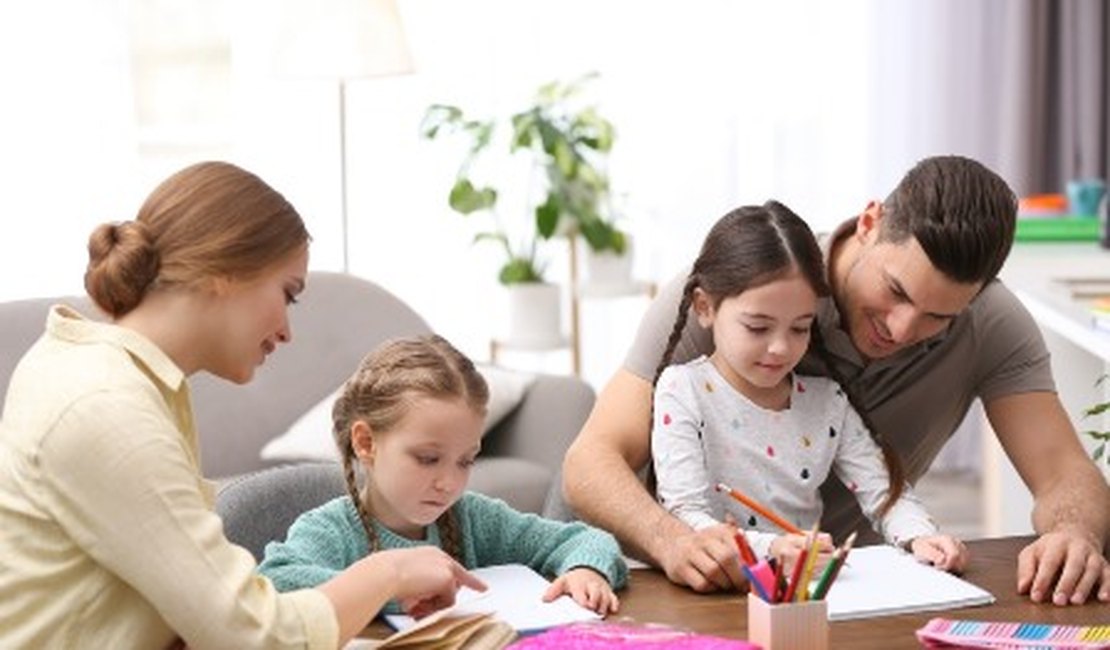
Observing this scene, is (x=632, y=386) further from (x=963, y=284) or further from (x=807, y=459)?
(x=963, y=284)

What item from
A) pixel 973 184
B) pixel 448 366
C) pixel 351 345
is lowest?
pixel 351 345

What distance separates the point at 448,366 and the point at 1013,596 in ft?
2.10

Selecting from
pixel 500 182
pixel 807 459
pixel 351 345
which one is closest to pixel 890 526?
pixel 807 459

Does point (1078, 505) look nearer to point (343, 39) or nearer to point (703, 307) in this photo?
point (703, 307)

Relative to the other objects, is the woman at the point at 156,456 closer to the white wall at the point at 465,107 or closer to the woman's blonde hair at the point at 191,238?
the woman's blonde hair at the point at 191,238

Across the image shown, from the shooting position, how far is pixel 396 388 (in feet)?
6.91

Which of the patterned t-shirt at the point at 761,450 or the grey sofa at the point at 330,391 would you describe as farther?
the grey sofa at the point at 330,391

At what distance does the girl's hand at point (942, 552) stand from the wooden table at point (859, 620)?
0.02 m

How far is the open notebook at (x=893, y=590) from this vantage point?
207 centimetres

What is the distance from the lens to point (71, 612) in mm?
1731

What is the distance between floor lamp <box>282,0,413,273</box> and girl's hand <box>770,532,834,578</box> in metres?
3.23

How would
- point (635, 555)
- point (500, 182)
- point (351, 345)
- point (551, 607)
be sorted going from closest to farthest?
point (551, 607)
point (635, 555)
point (351, 345)
point (500, 182)

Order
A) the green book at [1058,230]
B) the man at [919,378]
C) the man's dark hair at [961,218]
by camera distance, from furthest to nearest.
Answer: the green book at [1058,230], the man's dark hair at [961,218], the man at [919,378]

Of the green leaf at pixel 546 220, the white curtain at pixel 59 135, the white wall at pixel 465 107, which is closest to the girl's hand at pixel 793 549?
the green leaf at pixel 546 220
